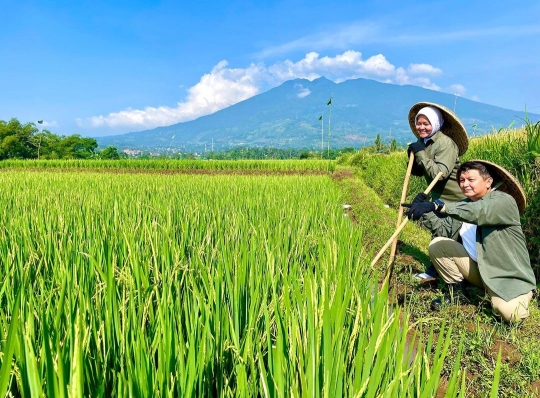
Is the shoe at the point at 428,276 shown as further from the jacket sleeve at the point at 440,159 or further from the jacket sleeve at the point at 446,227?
the jacket sleeve at the point at 440,159

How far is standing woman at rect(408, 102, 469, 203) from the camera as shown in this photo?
10.7 ft

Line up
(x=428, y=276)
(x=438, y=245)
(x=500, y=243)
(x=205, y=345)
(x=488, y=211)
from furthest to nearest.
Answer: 1. (x=428, y=276)
2. (x=438, y=245)
3. (x=500, y=243)
4. (x=488, y=211)
5. (x=205, y=345)

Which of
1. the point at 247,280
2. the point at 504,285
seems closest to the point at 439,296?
the point at 504,285

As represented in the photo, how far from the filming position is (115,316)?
116 centimetres

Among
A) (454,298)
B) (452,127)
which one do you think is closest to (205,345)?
(454,298)

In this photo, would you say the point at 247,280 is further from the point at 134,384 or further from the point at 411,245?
the point at 411,245

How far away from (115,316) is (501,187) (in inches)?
109

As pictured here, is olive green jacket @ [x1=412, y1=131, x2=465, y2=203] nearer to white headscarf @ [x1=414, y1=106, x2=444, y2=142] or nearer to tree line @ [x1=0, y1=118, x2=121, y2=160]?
white headscarf @ [x1=414, y1=106, x2=444, y2=142]

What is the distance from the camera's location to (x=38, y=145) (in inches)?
1622

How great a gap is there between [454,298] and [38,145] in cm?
4767

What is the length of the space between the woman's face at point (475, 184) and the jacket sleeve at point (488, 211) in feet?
0.33

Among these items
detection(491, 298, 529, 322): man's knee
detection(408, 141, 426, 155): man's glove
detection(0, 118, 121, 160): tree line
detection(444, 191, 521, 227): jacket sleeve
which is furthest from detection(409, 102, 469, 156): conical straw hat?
detection(0, 118, 121, 160): tree line

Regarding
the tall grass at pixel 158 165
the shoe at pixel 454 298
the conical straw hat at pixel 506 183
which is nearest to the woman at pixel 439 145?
the shoe at pixel 454 298

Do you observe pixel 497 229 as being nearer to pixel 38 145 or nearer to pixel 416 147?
pixel 416 147
